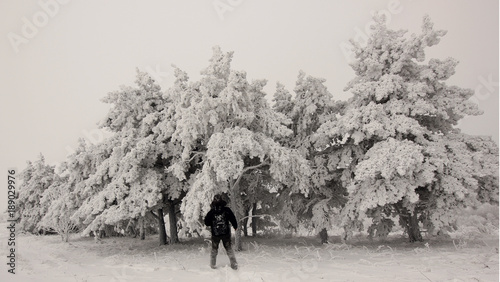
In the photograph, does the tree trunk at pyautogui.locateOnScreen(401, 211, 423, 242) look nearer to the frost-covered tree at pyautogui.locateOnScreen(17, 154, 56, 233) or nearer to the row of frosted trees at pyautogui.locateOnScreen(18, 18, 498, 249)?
the row of frosted trees at pyautogui.locateOnScreen(18, 18, 498, 249)

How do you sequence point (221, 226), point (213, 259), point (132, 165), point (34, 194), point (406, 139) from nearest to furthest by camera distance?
point (221, 226)
point (213, 259)
point (406, 139)
point (132, 165)
point (34, 194)

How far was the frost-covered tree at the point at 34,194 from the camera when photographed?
1022 inches

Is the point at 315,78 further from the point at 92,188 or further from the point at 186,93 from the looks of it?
the point at 92,188

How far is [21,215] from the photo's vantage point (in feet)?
89.0

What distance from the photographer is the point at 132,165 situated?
13.9m

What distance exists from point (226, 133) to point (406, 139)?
6.64 m

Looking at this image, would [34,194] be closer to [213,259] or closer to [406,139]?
[213,259]

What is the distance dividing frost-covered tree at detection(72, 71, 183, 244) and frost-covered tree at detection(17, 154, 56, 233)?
1402 centimetres

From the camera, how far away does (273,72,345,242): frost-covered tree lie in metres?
15.0

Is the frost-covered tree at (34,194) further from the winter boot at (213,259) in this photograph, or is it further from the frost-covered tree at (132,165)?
the winter boot at (213,259)

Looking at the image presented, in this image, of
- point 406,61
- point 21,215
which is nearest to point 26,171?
point 21,215

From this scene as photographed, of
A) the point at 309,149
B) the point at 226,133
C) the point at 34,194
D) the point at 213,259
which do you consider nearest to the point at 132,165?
the point at 226,133

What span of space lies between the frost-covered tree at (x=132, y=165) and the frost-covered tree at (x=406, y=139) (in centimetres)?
716

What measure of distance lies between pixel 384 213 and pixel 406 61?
6655 millimetres
